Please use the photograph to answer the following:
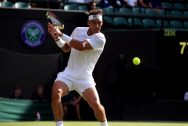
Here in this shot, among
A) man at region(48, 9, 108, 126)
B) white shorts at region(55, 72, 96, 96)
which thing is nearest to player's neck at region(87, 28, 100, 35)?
man at region(48, 9, 108, 126)

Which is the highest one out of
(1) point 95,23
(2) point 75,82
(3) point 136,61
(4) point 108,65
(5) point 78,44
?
(1) point 95,23

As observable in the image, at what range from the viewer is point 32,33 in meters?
14.9

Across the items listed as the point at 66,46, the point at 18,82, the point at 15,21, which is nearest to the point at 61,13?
the point at 15,21

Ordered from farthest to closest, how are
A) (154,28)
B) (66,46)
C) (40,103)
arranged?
1. (154,28)
2. (40,103)
3. (66,46)

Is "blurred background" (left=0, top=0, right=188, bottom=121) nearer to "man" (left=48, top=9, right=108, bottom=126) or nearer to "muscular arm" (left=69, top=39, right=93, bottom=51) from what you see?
"man" (left=48, top=9, right=108, bottom=126)

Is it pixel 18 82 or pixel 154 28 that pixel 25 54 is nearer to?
pixel 18 82

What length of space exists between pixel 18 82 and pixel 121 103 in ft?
9.76

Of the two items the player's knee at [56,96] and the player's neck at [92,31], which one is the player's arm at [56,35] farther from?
the player's knee at [56,96]

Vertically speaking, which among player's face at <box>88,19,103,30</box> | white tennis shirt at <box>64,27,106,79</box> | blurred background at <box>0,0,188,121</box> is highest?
player's face at <box>88,19,103,30</box>

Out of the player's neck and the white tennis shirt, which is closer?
the white tennis shirt

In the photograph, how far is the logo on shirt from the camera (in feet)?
48.6

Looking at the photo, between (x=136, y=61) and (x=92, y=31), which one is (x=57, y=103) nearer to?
(x=92, y=31)

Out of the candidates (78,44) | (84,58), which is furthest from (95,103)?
(78,44)

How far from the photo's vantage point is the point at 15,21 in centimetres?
1470
